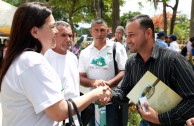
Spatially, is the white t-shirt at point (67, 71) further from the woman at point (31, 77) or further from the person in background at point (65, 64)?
the woman at point (31, 77)

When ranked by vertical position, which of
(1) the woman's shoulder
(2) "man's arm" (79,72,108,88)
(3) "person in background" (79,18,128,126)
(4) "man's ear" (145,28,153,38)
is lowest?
(2) "man's arm" (79,72,108,88)

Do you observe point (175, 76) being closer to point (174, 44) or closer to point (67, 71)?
point (67, 71)

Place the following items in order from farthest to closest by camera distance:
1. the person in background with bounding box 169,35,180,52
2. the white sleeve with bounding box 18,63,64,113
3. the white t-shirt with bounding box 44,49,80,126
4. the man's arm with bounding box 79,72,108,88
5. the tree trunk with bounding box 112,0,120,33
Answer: the tree trunk with bounding box 112,0,120,33, the person in background with bounding box 169,35,180,52, the man's arm with bounding box 79,72,108,88, the white t-shirt with bounding box 44,49,80,126, the white sleeve with bounding box 18,63,64,113

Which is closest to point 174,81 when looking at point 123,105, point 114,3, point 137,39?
point 137,39

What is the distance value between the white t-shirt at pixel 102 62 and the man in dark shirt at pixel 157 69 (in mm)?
1129

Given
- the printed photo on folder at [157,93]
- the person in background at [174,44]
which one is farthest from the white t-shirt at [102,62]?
the person in background at [174,44]

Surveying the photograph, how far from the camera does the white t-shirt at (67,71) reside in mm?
3305

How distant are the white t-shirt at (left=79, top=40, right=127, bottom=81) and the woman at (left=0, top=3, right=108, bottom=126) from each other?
6.73ft

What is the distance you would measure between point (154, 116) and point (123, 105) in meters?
0.96

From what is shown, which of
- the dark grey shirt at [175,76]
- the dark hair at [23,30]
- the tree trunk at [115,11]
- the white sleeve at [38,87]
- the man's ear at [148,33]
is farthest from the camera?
the tree trunk at [115,11]

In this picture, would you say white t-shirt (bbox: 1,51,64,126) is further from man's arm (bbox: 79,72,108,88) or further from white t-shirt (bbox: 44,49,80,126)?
man's arm (bbox: 79,72,108,88)

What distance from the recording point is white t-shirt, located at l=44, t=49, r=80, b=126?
3.30 meters

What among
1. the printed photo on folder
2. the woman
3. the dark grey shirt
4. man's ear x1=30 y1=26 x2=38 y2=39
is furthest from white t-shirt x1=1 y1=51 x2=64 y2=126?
the dark grey shirt

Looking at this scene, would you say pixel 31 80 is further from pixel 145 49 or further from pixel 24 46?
pixel 145 49
